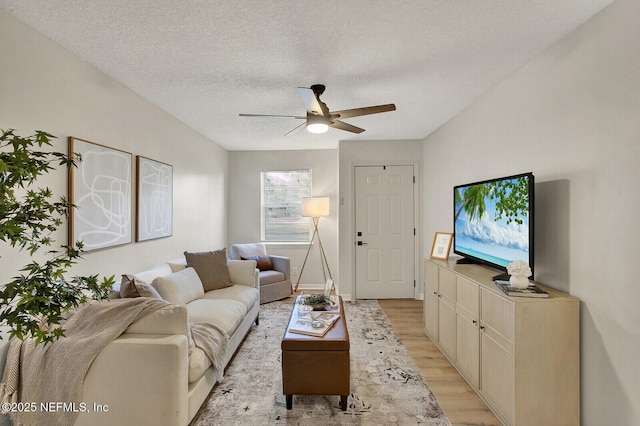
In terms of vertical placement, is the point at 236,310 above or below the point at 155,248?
below

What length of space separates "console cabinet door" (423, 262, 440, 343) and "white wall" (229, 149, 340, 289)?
2.22m

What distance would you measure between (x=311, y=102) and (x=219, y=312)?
1.94m

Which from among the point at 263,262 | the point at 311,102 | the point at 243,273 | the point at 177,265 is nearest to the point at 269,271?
the point at 263,262

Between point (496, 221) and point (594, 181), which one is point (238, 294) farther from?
point (594, 181)

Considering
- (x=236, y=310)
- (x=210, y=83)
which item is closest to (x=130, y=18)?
(x=210, y=83)

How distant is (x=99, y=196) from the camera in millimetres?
2426

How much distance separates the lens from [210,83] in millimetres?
2648

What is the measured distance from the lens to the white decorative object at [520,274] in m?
1.94

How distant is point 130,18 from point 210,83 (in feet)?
2.92

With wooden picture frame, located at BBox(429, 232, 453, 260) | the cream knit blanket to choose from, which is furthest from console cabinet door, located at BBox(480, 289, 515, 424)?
the cream knit blanket

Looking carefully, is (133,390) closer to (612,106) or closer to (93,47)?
(93,47)

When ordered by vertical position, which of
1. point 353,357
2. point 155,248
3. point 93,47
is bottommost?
point 353,357

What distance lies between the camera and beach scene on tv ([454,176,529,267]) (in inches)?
82.7

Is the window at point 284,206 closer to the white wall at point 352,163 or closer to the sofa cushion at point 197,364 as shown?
the white wall at point 352,163
